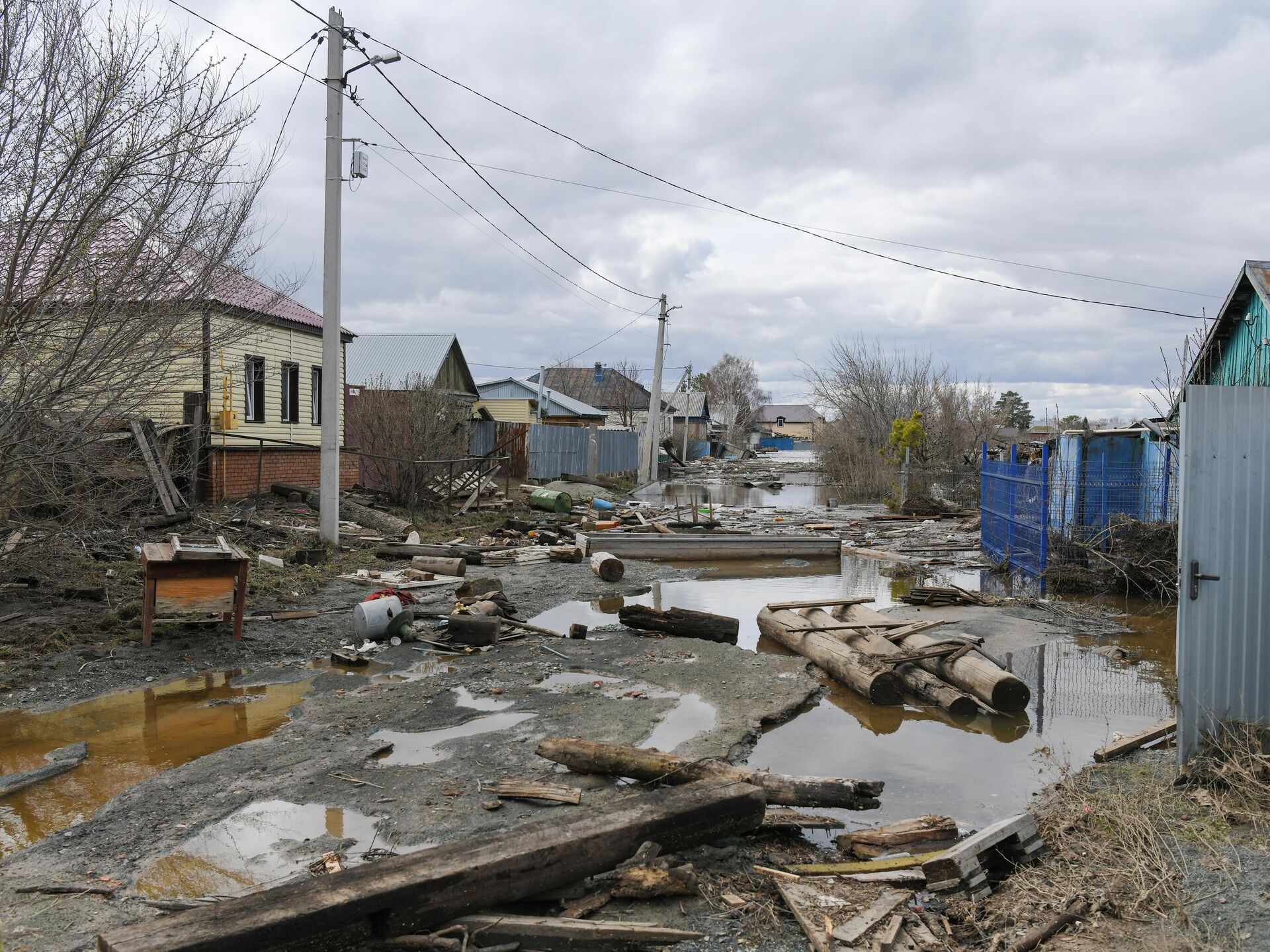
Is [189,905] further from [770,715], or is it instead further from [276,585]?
[276,585]

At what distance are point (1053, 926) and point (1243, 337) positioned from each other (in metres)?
16.0

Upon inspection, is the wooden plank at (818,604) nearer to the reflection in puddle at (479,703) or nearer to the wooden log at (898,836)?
the reflection in puddle at (479,703)

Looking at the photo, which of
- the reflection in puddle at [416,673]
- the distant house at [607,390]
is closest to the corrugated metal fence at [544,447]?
the reflection in puddle at [416,673]

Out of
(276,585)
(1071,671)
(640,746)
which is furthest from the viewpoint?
(276,585)

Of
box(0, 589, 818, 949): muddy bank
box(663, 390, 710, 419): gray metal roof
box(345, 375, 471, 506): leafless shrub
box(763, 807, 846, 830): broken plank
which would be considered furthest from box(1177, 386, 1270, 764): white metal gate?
box(663, 390, 710, 419): gray metal roof

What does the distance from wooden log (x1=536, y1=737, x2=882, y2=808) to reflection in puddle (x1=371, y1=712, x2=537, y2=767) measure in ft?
2.53

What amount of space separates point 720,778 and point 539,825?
4.11ft

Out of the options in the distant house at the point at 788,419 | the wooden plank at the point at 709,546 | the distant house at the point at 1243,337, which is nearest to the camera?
the distant house at the point at 1243,337

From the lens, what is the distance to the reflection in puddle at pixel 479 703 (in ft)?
22.0

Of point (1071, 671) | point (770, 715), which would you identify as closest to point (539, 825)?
point (770, 715)

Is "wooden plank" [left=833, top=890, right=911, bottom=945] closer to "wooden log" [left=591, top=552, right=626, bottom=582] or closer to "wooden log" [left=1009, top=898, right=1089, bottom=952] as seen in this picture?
"wooden log" [left=1009, top=898, right=1089, bottom=952]

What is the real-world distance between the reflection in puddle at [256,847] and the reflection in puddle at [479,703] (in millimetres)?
1973

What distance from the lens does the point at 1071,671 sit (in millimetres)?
8289

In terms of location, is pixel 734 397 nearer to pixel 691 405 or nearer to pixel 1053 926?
pixel 691 405
